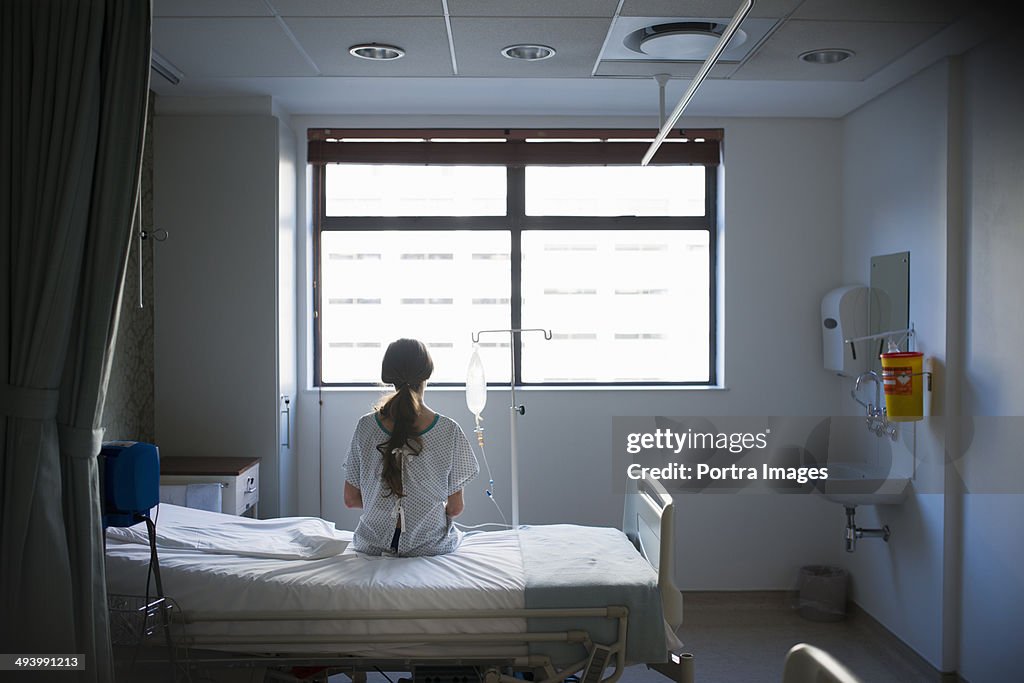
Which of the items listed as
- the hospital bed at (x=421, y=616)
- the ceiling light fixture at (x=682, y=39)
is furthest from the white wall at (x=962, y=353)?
the hospital bed at (x=421, y=616)

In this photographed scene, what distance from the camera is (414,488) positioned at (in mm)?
3119

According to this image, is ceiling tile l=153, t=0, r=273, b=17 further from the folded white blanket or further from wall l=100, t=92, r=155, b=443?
the folded white blanket

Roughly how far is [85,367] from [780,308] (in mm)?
3672

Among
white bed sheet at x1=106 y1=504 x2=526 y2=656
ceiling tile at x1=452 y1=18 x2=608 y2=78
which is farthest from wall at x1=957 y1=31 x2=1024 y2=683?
white bed sheet at x1=106 y1=504 x2=526 y2=656

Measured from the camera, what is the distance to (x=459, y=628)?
2701mm

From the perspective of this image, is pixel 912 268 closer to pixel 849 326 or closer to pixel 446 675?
pixel 849 326

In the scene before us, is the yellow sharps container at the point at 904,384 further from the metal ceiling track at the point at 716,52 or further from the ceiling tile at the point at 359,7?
the ceiling tile at the point at 359,7

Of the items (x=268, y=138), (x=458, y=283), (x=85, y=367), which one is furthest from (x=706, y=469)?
(x=85, y=367)

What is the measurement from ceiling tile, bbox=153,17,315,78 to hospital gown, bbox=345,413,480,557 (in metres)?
1.56

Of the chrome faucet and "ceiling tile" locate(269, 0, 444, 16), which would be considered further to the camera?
the chrome faucet

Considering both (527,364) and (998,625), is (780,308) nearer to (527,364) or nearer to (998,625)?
(527,364)

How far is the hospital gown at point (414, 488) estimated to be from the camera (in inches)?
122

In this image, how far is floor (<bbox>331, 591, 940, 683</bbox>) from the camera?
3799mm

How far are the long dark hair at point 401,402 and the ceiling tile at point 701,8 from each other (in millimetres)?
1432
